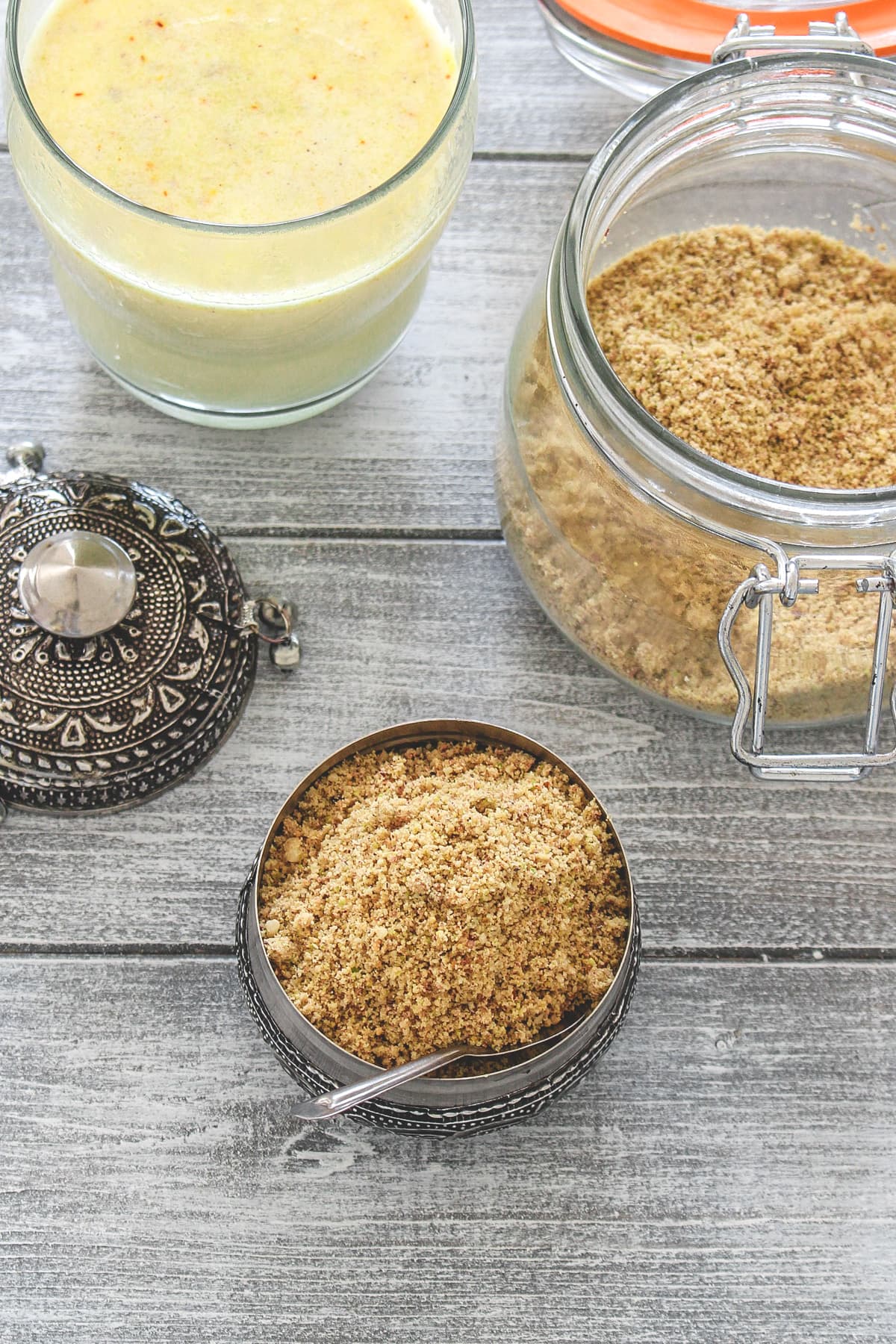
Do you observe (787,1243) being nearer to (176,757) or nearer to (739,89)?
(176,757)

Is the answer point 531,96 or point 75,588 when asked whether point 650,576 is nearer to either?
point 75,588

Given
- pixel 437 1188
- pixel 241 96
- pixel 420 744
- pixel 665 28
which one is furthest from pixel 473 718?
pixel 665 28

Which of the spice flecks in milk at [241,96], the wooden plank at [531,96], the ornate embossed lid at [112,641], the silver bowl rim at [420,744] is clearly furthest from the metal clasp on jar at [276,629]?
the wooden plank at [531,96]

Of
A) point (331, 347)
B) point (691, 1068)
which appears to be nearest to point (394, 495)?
point (331, 347)

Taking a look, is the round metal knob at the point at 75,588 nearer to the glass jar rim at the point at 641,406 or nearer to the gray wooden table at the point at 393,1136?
the gray wooden table at the point at 393,1136

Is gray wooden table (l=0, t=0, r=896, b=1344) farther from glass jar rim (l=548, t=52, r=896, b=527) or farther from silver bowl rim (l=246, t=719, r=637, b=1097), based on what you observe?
glass jar rim (l=548, t=52, r=896, b=527)

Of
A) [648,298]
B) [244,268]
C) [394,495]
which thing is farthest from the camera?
[394,495]

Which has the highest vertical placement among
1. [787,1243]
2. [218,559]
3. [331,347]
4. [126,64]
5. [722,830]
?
[126,64]
